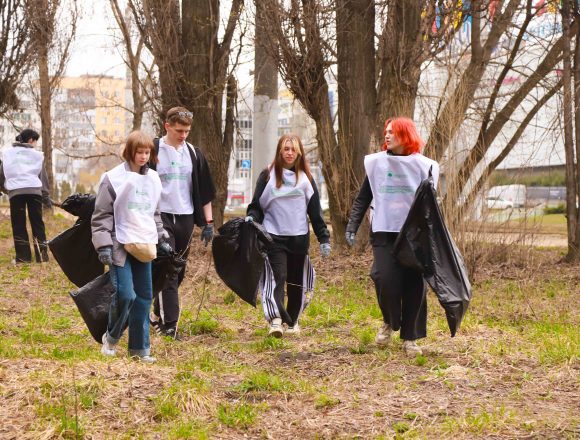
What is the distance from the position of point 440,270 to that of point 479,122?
905 cm

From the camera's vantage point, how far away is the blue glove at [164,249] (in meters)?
7.10

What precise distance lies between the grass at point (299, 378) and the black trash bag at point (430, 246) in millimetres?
588

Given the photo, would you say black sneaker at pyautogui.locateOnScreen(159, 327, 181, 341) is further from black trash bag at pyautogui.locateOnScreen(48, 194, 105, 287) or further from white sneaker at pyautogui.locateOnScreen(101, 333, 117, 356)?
white sneaker at pyautogui.locateOnScreen(101, 333, 117, 356)

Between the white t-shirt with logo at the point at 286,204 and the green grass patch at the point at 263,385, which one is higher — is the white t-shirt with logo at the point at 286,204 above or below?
above

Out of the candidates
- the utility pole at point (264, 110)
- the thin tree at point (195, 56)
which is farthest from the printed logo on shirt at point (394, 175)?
the utility pole at point (264, 110)

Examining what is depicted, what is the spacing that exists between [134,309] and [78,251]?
2.68 feet

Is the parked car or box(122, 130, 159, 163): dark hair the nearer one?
box(122, 130, 159, 163): dark hair

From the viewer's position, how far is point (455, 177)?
413 inches

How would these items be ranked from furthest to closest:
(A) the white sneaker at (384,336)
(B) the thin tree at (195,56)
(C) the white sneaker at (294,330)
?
(B) the thin tree at (195,56)
(C) the white sneaker at (294,330)
(A) the white sneaker at (384,336)

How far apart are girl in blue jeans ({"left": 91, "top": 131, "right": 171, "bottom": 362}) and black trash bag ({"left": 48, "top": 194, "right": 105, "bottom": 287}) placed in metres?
0.48

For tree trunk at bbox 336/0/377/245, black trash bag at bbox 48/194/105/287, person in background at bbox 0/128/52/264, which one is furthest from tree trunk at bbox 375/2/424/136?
black trash bag at bbox 48/194/105/287

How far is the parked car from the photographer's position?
431 inches

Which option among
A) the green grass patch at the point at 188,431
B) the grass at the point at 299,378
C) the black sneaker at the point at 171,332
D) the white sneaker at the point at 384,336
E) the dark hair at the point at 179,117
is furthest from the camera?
the black sneaker at the point at 171,332

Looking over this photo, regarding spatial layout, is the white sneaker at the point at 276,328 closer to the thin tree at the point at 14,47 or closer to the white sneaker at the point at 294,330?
the white sneaker at the point at 294,330
